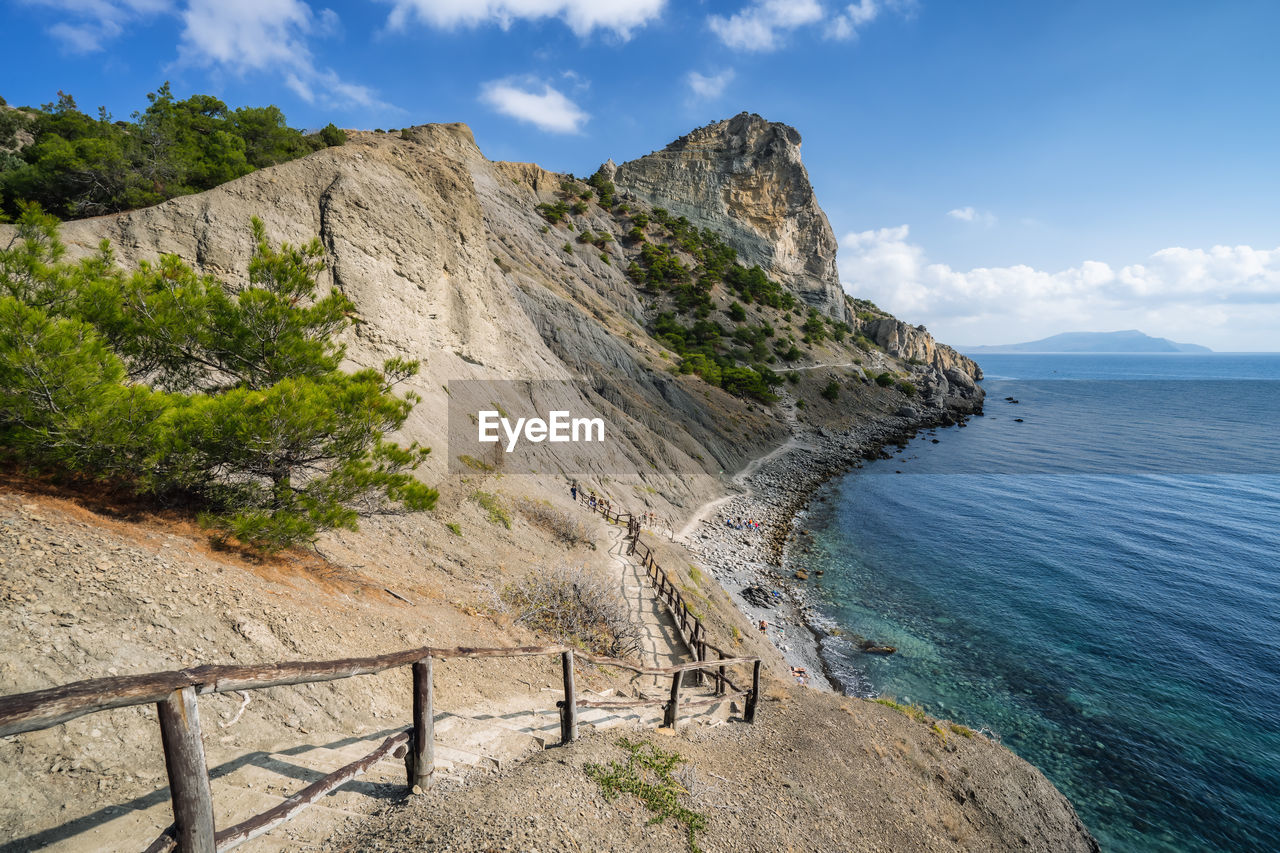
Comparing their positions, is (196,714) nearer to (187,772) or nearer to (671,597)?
(187,772)

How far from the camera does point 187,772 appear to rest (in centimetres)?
326

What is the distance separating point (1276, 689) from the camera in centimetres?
1888

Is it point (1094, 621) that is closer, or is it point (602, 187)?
point (1094, 621)

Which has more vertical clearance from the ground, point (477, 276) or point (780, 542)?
point (477, 276)

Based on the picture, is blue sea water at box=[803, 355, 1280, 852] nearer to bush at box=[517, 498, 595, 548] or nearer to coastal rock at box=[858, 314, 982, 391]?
bush at box=[517, 498, 595, 548]

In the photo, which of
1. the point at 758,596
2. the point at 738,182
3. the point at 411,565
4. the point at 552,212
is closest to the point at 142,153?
the point at 411,565

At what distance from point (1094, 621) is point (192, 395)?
1335 inches

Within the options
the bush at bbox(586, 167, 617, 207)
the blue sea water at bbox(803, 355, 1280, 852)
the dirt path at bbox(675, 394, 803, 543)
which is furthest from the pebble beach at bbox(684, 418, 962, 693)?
the bush at bbox(586, 167, 617, 207)

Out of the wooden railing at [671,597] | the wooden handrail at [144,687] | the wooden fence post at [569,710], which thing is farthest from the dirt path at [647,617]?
the wooden handrail at [144,687]

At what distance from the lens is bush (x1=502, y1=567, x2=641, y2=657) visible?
12.7 metres

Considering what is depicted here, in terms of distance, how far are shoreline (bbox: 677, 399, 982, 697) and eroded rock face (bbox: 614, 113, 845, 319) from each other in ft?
176

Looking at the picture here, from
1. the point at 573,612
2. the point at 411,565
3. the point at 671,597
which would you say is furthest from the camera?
the point at 671,597

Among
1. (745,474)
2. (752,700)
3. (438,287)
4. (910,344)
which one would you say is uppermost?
(910,344)

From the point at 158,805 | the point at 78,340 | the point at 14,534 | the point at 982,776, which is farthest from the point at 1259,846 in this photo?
the point at 78,340
